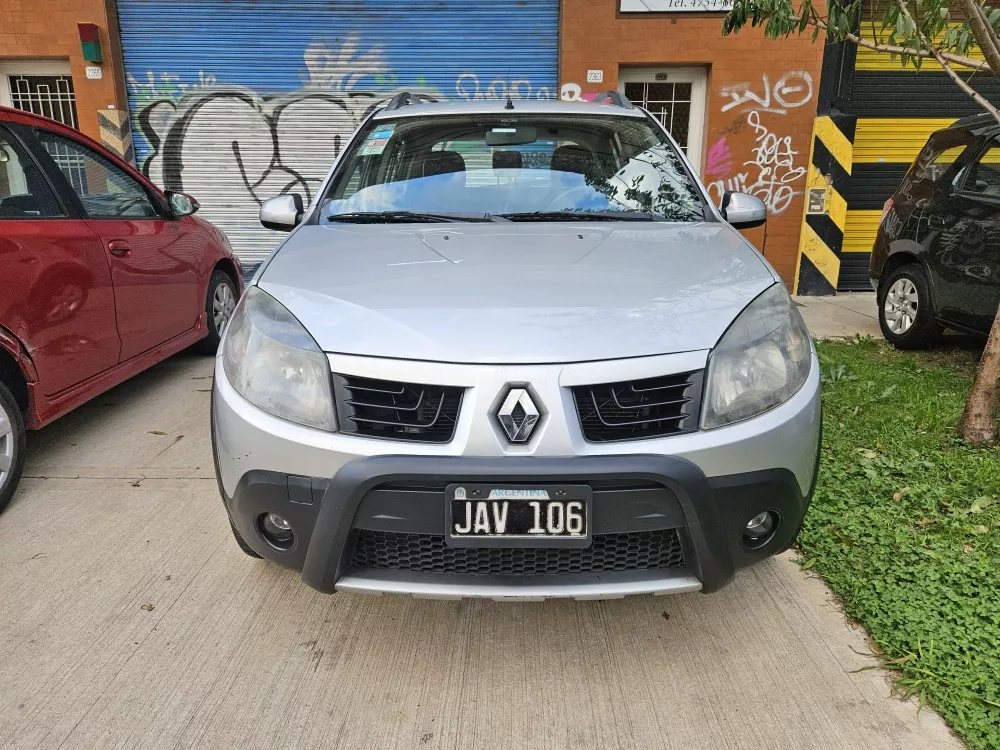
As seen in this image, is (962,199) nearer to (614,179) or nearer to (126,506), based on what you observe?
(614,179)

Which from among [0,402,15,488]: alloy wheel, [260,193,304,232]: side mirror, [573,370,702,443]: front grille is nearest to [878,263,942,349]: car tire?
[573,370,702,443]: front grille

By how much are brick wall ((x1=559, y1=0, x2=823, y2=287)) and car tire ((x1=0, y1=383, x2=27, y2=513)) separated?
6227 millimetres

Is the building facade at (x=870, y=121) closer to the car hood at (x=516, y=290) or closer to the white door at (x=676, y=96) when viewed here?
the white door at (x=676, y=96)

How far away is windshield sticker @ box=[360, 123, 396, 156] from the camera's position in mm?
3236

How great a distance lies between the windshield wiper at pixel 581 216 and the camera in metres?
2.79

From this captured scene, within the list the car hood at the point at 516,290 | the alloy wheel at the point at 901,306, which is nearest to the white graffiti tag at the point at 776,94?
the alloy wheel at the point at 901,306

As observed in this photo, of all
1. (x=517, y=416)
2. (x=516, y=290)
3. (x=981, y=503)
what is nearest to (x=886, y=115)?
(x=981, y=503)

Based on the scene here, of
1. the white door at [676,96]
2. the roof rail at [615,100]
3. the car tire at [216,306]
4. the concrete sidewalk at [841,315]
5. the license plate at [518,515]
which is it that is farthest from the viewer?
the white door at [676,96]

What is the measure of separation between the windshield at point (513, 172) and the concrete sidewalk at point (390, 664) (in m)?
1.43

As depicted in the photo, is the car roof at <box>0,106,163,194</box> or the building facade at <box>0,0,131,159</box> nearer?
the car roof at <box>0,106,163,194</box>

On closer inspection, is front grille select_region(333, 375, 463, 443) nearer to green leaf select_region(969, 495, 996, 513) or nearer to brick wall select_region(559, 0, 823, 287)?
green leaf select_region(969, 495, 996, 513)

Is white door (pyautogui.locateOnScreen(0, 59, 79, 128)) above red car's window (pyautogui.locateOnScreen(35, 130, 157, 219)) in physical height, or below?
above

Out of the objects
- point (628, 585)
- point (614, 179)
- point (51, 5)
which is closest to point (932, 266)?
Result: point (614, 179)

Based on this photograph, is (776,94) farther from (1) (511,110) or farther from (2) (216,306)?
(2) (216,306)
